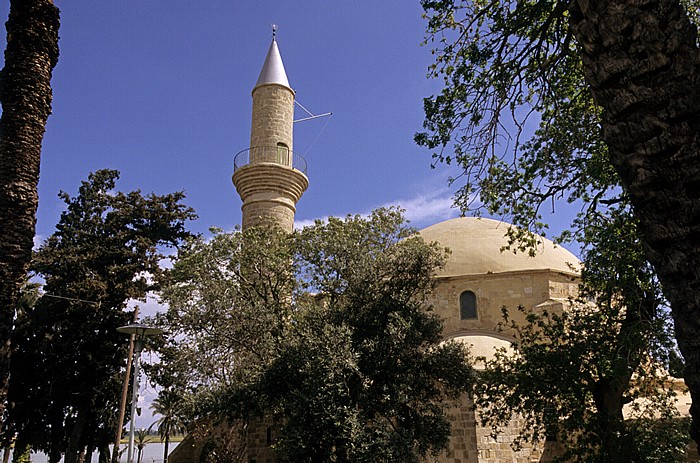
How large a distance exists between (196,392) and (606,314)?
8727 mm

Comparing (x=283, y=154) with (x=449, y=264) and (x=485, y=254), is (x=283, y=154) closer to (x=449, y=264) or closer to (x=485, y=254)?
(x=449, y=264)

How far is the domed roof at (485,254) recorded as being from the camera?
18.2 meters

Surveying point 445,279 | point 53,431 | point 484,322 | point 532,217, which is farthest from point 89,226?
point 532,217

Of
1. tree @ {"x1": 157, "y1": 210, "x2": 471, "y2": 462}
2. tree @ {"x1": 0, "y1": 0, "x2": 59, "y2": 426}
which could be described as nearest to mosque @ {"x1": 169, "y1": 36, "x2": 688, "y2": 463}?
A: tree @ {"x1": 157, "y1": 210, "x2": 471, "y2": 462}

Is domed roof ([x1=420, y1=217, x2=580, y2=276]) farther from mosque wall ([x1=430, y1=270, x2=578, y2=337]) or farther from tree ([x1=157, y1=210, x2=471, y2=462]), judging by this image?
tree ([x1=157, y1=210, x2=471, y2=462])

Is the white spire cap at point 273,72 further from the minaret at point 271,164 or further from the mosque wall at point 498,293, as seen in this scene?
the mosque wall at point 498,293

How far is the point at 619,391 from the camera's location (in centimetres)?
1041

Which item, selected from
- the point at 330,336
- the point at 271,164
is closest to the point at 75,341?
the point at 271,164

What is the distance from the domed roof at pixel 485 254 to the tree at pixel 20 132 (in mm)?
13299

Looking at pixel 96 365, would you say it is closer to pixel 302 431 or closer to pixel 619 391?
pixel 302 431

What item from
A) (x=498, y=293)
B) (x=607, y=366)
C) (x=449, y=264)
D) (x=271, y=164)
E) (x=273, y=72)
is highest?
(x=273, y=72)

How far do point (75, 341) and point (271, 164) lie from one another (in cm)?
979

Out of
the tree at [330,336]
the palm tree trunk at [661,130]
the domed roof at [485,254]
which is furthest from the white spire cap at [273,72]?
the palm tree trunk at [661,130]

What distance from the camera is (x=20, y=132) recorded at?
703cm
